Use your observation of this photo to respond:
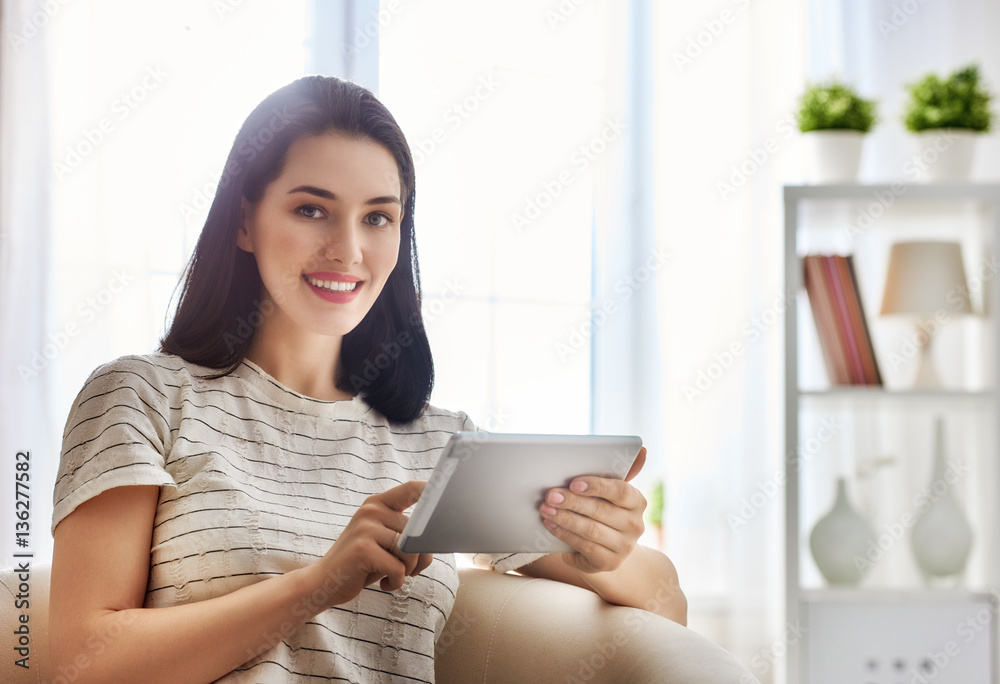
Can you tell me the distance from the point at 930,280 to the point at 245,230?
5.89 feet

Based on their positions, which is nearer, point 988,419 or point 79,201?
point 79,201

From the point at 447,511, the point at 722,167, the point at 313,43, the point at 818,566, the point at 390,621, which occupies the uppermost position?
the point at 313,43

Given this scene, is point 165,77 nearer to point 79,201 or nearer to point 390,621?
point 79,201

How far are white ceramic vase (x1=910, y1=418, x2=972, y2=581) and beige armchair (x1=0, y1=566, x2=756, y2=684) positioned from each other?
4.36 feet

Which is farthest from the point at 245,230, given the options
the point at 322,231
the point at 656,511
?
the point at 656,511

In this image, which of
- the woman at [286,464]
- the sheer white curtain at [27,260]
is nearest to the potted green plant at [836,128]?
the woman at [286,464]

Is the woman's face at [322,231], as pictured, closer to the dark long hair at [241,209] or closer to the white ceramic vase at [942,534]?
the dark long hair at [241,209]

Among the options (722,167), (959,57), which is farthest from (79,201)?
(959,57)

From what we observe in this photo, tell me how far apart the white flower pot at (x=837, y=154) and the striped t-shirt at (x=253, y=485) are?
1.50 m

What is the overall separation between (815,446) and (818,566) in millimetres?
380

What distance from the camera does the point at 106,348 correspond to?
1996 millimetres

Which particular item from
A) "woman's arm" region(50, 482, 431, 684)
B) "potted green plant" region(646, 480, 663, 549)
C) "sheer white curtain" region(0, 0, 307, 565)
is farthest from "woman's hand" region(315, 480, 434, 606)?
"potted green plant" region(646, 480, 663, 549)

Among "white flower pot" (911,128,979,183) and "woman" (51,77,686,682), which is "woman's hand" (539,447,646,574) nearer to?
"woman" (51,77,686,682)

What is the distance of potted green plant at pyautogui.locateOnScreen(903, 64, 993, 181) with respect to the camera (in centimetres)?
221
